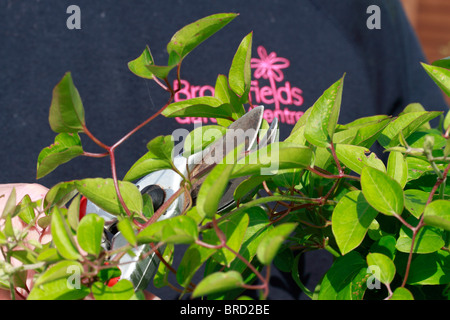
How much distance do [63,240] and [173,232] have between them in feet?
0.17

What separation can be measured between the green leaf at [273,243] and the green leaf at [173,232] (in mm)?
31

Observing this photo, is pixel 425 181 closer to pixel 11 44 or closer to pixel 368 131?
pixel 368 131

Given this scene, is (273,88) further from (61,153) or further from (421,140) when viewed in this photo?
(61,153)

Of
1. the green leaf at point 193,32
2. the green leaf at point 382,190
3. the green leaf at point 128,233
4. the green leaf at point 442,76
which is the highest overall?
the green leaf at point 193,32

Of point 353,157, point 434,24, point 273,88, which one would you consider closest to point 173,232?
point 353,157

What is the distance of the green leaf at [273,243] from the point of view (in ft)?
0.50

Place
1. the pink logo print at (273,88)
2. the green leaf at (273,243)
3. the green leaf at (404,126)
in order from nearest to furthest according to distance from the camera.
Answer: the green leaf at (273,243) → the green leaf at (404,126) → the pink logo print at (273,88)

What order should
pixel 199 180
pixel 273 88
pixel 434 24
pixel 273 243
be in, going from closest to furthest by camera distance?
pixel 273 243
pixel 199 180
pixel 273 88
pixel 434 24

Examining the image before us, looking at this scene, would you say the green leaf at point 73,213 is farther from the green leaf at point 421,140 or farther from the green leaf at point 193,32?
the green leaf at point 421,140

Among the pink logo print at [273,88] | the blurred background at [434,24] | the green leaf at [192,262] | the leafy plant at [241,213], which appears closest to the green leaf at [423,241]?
the leafy plant at [241,213]

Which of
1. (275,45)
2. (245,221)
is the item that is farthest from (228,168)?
(275,45)

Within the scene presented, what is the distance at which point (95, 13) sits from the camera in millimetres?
752

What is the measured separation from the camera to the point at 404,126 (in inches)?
10.5

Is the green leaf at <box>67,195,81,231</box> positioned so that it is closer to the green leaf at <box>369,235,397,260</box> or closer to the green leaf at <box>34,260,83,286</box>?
the green leaf at <box>34,260,83,286</box>
